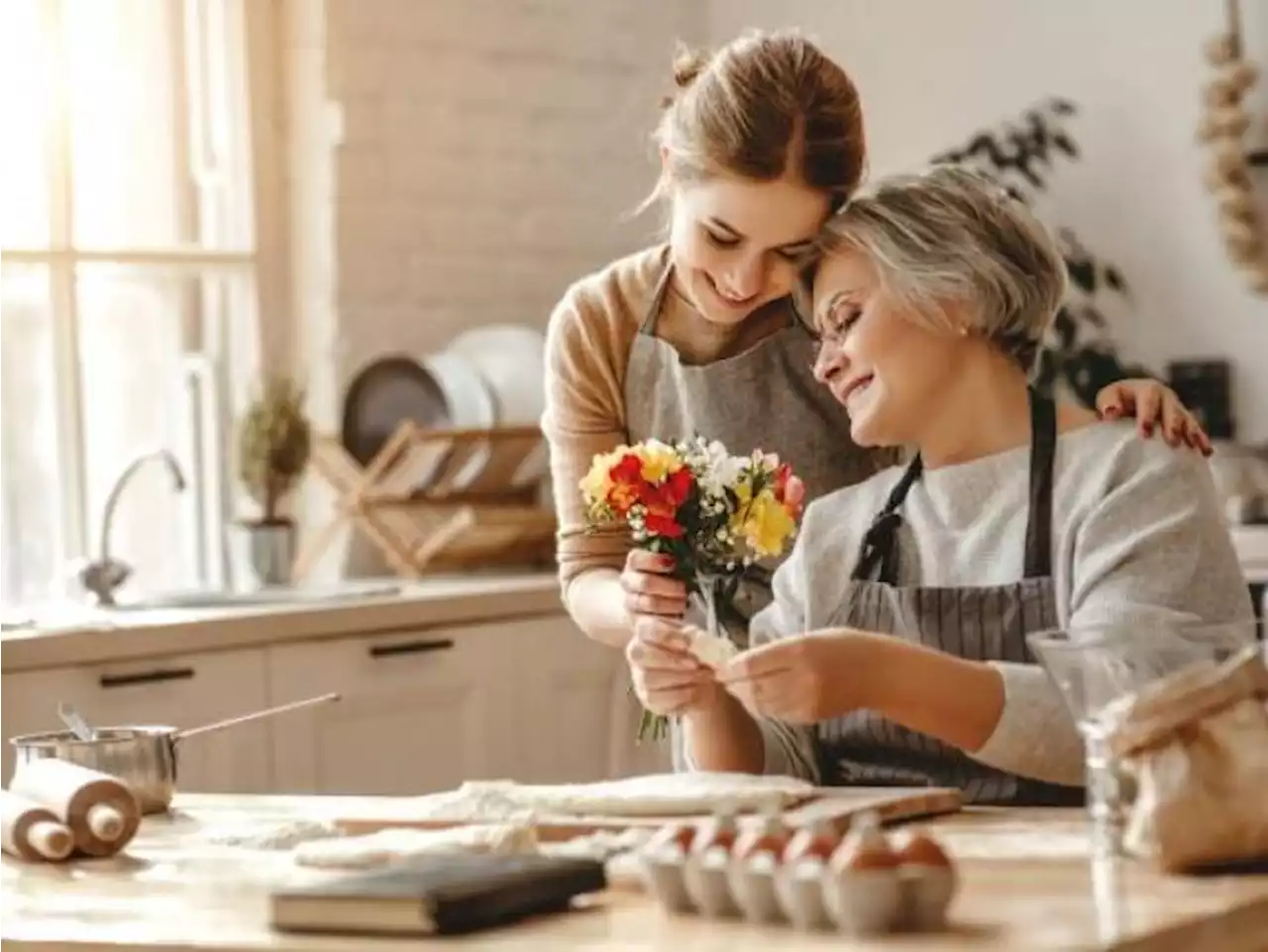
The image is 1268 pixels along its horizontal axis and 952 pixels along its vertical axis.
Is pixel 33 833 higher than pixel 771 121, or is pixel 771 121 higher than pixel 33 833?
pixel 771 121

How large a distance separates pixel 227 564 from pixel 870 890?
132 inches

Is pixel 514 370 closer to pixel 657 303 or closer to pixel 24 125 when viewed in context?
pixel 24 125

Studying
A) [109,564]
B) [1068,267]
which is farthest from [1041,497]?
[1068,267]

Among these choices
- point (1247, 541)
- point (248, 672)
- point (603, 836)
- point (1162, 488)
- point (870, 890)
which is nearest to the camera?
point (870, 890)

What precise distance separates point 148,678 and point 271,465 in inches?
30.8

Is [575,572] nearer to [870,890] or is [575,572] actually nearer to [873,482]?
[873,482]

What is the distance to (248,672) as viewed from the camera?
14.0ft

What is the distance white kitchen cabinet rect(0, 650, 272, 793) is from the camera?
398 centimetres

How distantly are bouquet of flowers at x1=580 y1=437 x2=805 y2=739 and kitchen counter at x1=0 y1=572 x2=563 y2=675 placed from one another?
172 cm

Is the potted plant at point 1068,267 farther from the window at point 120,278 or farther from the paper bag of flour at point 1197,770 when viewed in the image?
the paper bag of flour at point 1197,770

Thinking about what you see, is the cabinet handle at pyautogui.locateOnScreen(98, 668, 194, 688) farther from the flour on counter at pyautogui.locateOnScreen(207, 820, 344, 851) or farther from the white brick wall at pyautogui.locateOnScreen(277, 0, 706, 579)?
the flour on counter at pyautogui.locateOnScreen(207, 820, 344, 851)

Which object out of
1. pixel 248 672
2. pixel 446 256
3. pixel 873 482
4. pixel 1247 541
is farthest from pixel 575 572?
pixel 446 256

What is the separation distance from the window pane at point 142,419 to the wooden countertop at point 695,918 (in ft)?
8.83

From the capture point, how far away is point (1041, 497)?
2594 millimetres
